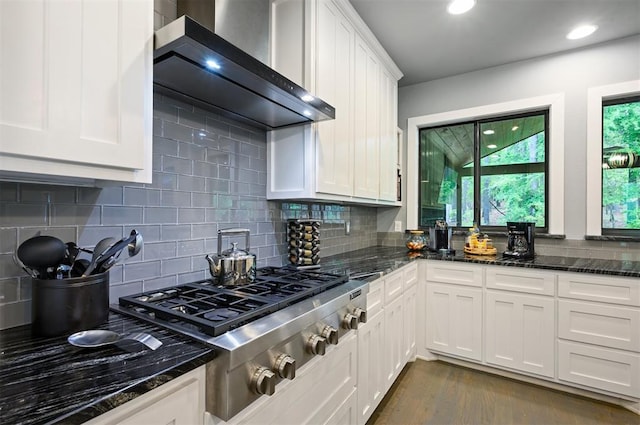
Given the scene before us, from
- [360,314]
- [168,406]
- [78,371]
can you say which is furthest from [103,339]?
[360,314]

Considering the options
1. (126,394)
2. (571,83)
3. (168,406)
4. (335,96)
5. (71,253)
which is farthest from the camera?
(571,83)

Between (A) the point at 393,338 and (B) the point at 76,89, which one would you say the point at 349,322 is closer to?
(A) the point at 393,338

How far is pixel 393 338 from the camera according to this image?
82.2 inches

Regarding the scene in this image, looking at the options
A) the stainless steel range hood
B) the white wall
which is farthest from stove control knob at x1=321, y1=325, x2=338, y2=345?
the white wall

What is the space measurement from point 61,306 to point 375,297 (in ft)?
4.73

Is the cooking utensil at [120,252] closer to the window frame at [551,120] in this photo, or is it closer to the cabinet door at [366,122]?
the cabinet door at [366,122]

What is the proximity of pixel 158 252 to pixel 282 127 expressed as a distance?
97 cm

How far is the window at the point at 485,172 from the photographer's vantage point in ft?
9.19

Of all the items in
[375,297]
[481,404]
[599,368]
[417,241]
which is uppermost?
[417,241]

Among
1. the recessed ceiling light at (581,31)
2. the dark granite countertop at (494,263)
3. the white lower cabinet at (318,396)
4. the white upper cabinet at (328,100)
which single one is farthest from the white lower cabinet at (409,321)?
the recessed ceiling light at (581,31)

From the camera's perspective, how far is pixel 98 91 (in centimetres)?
82

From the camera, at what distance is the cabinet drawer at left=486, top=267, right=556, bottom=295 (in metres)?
2.17

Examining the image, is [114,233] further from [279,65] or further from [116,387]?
[279,65]

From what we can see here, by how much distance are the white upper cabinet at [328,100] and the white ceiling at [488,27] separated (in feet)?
0.66
